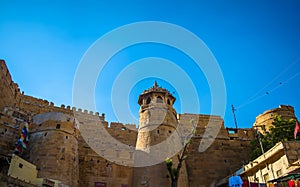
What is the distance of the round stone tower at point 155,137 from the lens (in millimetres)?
22969

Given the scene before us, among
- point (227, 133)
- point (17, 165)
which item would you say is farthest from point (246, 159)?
point (17, 165)

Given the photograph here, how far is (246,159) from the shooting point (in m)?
27.6

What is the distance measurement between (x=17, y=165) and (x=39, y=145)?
5175 millimetres

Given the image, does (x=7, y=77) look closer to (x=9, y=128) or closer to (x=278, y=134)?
(x=9, y=128)

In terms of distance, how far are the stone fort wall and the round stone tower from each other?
1355 mm

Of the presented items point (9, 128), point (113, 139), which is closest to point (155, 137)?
point (113, 139)

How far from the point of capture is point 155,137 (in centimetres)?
2553

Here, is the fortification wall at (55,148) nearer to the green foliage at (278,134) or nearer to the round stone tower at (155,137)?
the round stone tower at (155,137)

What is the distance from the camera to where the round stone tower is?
2297 centimetres

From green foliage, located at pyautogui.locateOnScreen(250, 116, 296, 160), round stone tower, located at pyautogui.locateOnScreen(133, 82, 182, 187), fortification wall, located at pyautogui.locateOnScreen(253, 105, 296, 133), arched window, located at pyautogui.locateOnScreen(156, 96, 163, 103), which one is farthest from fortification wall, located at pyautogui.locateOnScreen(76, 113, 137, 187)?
fortification wall, located at pyautogui.locateOnScreen(253, 105, 296, 133)

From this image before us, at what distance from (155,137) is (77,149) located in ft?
24.4

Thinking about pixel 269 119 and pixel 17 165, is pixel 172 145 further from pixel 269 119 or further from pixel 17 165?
pixel 17 165

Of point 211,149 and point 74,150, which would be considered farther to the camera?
point 211,149

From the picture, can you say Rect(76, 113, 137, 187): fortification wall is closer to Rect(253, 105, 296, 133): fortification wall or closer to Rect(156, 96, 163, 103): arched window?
Rect(156, 96, 163, 103): arched window
